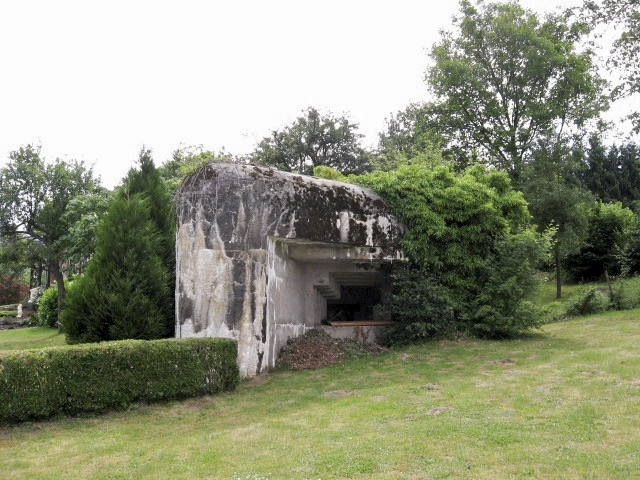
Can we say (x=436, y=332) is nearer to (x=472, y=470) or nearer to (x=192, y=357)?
(x=192, y=357)

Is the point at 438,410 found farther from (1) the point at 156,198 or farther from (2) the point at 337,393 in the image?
(1) the point at 156,198

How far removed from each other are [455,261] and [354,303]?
14.1 ft

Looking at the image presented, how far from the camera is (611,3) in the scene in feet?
52.4

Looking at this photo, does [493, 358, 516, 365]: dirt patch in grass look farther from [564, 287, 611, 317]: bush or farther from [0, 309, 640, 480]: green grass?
[564, 287, 611, 317]: bush

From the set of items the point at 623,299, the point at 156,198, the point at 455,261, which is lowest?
the point at 623,299

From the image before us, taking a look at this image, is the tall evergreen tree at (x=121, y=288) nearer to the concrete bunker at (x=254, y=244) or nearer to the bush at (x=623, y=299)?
the concrete bunker at (x=254, y=244)

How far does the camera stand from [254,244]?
365 inches

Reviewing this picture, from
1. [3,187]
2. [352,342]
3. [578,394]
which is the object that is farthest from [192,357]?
[3,187]

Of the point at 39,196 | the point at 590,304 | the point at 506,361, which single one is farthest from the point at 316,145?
the point at 506,361

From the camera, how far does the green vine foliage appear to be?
37.9 feet

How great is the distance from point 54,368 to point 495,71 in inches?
981

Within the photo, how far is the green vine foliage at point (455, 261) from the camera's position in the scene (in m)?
11.5

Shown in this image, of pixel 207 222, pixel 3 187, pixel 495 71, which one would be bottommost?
pixel 207 222

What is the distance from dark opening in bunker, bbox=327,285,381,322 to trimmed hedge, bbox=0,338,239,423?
283 inches
